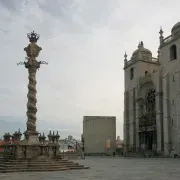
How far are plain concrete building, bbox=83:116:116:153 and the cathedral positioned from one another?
5.44 m

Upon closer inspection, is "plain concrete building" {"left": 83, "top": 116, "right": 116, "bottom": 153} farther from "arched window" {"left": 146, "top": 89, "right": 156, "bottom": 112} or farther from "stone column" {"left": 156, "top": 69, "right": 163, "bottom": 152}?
"stone column" {"left": 156, "top": 69, "right": 163, "bottom": 152}

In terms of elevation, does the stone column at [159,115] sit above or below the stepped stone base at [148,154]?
above

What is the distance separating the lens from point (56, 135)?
1107 inches

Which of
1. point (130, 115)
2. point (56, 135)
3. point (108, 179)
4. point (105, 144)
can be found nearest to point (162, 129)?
point (130, 115)

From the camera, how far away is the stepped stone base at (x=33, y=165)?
2011cm

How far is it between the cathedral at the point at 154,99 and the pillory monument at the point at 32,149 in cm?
2940

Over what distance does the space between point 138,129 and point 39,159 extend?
130 ft

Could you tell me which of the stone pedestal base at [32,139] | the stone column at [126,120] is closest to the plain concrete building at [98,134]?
the stone column at [126,120]

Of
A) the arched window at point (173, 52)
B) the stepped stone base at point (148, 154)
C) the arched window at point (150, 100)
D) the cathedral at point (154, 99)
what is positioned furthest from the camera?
the arched window at point (150, 100)

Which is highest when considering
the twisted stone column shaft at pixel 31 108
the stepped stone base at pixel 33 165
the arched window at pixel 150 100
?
the arched window at pixel 150 100

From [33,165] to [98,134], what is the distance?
47.4 m

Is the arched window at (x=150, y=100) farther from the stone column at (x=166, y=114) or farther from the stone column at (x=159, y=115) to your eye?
the stone column at (x=166, y=114)

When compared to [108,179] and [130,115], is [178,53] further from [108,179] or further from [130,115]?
[108,179]

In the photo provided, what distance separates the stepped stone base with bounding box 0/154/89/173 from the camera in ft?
66.0
